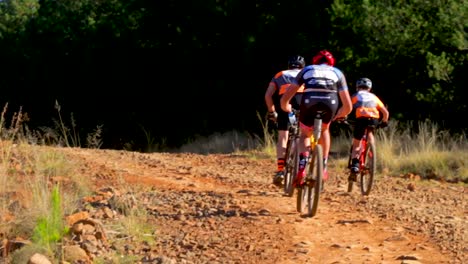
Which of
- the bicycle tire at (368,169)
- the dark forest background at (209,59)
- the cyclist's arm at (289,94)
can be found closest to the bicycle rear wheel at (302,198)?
the cyclist's arm at (289,94)

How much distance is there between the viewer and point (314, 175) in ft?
A: 26.8

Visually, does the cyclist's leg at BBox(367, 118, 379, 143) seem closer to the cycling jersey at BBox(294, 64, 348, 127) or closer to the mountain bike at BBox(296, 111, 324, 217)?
the mountain bike at BBox(296, 111, 324, 217)

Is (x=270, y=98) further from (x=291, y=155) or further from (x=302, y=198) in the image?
(x=302, y=198)

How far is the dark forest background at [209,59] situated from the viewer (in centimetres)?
1859

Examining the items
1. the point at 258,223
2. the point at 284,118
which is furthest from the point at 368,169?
the point at 258,223

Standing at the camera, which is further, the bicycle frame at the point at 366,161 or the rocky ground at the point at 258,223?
the bicycle frame at the point at 366,161

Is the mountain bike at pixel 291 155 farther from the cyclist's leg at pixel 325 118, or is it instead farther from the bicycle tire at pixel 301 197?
the cyclist's leg at pixel 325 118

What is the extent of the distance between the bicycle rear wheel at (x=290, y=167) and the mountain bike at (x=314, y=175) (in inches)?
9.7

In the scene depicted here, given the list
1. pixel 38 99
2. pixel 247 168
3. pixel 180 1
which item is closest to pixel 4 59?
pixel 38 99

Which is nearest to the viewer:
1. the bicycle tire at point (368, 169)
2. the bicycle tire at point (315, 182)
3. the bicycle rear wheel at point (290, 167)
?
the bicycle tire at point (315, 182)

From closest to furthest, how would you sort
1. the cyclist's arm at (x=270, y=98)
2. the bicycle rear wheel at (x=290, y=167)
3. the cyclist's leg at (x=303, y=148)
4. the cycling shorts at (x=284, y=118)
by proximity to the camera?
the cyclist's leg at (x=303, y=148), the bicycle rear wheel at (x=290, y=167), the cyclist's arm at (x=270, y=98), the cycling shorts at (x=284, y=118)

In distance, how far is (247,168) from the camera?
13.2 meters

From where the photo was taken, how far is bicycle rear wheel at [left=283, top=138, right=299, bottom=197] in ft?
28.8

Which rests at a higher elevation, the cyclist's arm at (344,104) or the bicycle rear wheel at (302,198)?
the cyclist's arm at (344,104)
